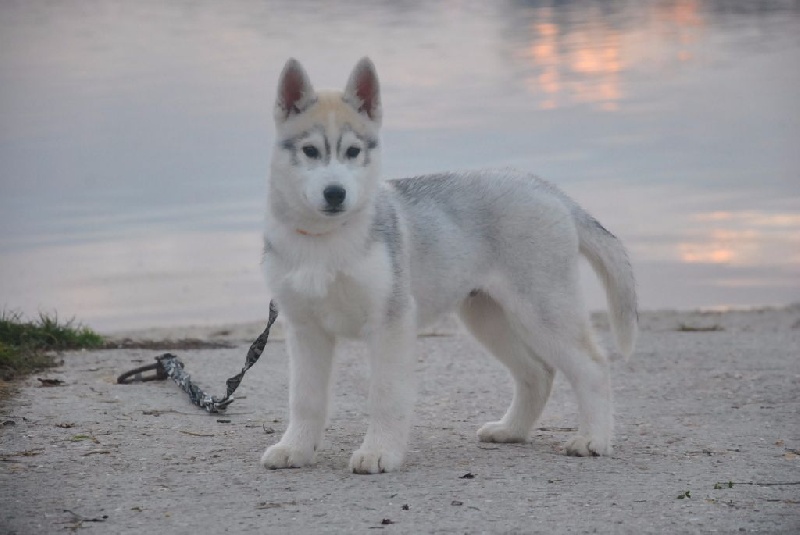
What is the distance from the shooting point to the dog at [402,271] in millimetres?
5645

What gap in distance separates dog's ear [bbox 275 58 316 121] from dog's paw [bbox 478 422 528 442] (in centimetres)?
210

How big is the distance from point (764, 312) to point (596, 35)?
17.1m

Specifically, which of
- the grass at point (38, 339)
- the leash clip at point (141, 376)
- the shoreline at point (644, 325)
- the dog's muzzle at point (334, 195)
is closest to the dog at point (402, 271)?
the dog's muzzle at point (334, 195)

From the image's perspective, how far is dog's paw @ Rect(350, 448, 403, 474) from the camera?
5676mm

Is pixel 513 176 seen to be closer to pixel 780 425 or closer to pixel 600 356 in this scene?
pixel 600 356

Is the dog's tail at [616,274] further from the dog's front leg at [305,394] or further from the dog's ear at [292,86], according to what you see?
the dog's ear at [292,86]

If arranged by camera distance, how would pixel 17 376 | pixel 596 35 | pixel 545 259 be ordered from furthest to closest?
pixel 596 35, pixel 17 376, pixel 545 259

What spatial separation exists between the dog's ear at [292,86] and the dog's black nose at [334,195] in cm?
52

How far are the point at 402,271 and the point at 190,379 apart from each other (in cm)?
223

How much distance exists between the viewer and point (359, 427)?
7.00 m

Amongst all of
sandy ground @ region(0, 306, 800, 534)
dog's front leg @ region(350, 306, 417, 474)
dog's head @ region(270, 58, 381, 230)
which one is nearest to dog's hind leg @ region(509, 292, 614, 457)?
sandy ground @ region(0, 306, 800, 534)

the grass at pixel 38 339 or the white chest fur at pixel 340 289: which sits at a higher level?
the white chest fur at pixel 340 289

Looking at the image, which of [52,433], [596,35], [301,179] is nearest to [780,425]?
[301,179]

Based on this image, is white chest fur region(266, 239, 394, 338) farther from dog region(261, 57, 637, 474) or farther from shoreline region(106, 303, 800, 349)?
shoreline region(106, 303, 800, 349)
